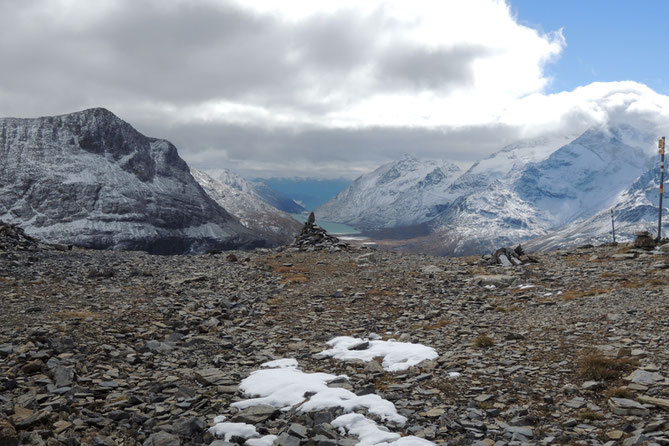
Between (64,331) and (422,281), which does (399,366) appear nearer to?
(64,331)

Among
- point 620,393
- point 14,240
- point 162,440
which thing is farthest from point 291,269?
point 14,240

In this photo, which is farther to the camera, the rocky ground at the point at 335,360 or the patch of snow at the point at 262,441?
the rocky ground at the point at 335,360

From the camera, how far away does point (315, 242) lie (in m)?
47.8

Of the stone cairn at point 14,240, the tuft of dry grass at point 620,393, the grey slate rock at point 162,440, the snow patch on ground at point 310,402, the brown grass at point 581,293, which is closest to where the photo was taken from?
the grey slate rock at point 162,440

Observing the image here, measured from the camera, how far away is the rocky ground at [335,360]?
9.09 metres

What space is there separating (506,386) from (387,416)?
3.56 meters

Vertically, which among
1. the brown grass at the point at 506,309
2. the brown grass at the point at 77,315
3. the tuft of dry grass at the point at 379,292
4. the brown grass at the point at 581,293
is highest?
the brown grass at the point at 581,293

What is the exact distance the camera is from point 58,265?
30.9m

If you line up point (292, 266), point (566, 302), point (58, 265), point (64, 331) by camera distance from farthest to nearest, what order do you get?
point (292, 266) < point (58, 265) < point (566, 302) < point (64, 331)

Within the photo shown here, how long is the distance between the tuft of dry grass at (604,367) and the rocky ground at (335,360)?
5cm

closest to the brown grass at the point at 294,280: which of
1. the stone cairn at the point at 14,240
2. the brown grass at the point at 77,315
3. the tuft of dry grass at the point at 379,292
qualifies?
the tuft of dry grass at the point at 379,292

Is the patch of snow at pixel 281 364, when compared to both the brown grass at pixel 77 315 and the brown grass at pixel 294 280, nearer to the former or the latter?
the brown grass at pixel 77 315

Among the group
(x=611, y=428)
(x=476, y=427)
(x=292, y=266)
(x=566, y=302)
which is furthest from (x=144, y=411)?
(x=292, y=266)

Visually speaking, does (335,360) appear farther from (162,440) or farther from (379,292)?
(379,292)
